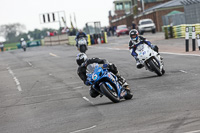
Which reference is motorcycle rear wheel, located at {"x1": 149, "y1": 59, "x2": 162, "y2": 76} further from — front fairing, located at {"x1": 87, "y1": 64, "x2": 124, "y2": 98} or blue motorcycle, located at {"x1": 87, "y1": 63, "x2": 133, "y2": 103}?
front fairing, located at {"x1": 87, "y1": 64, "x2": 124, "y2": 98}

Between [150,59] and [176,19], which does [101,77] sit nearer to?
[150,59]

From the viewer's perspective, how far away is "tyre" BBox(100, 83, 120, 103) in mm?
11016

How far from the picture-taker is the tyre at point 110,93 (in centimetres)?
1102

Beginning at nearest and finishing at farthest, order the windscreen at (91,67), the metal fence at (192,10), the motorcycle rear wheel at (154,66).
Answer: the windscreen at (91,67), the motorcycle rear wheel at (154,66), the metal fence at (192,10)

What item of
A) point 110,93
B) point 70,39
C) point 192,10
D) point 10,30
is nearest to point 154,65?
point 110,93

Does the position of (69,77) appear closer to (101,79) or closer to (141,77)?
(141,77)

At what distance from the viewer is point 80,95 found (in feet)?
47.0

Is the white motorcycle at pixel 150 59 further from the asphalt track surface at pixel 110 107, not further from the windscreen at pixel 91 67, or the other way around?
the windscreen at pixel 91 67

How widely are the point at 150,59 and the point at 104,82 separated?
4835 mm

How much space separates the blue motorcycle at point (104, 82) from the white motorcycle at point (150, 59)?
14.1 feet

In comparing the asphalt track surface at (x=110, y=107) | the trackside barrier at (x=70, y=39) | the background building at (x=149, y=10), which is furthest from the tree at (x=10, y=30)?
the asphalt track surface at (x=110, y=107)

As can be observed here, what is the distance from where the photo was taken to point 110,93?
36.6 feet

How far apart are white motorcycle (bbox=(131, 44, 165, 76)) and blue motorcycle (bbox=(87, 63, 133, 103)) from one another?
14.1 ft

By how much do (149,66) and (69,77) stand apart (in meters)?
5.12
